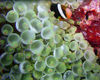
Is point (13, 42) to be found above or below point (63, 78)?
above

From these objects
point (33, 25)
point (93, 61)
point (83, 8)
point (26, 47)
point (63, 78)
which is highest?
point (83, 8)

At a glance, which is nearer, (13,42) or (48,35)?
(13,42)

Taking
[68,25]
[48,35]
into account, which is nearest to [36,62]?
[48,35]

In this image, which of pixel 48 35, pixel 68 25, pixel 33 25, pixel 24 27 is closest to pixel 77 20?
pixel 68 25

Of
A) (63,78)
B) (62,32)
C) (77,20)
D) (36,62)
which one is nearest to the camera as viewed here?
(36,62)

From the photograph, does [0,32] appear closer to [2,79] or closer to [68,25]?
[2,79]

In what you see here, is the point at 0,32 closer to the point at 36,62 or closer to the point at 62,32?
the point at 36,62

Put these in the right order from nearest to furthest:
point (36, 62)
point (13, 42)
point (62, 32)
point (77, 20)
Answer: point (13, 42) < point (36, 62) < point (62, 32) < point (77, 20)
